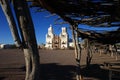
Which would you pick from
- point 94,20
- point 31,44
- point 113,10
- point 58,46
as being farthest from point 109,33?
point 58,46

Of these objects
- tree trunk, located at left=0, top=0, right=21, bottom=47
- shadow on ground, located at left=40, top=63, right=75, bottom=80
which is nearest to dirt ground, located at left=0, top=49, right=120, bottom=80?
shadow on ground, located at left=40, top=63, right=75, bottom=80

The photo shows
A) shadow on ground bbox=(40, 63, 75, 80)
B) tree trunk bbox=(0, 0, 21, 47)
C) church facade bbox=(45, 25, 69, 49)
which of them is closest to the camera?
tree trunk bbox=(0, 0, 21, 47)

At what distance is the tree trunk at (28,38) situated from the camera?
5445mm

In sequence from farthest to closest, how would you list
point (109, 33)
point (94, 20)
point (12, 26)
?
1. point (109, 33)
2. point (94, 20)
3. point (12, 26)

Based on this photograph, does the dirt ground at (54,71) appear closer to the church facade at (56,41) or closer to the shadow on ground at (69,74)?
the shadow on ground at (69,74)

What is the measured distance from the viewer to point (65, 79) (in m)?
14.5

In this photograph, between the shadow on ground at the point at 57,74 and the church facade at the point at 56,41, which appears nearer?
the shadow on ground at the point at 57,74

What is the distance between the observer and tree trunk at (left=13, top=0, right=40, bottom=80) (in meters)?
5.45

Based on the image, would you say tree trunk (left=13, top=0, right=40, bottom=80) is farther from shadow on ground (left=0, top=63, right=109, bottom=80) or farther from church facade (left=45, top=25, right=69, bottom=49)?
church facade (left=45, top=25, right=69, bottom=49)

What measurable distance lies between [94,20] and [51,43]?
90971mm

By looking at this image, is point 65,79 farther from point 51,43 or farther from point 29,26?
point 51,43

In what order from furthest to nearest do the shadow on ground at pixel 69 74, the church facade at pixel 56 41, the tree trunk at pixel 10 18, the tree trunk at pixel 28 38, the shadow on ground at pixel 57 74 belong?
the church facade at pixel 56 41, the shadow on ground at pixel 69 74, the shadow on ground at pixel 57 74, the tree trunk at pixel 28 38, the tree trunk at pixel 10 18

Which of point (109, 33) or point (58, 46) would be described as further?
point (58, 46)

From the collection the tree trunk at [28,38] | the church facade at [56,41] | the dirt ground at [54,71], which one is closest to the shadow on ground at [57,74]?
the dirt ground at [54,71]
